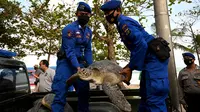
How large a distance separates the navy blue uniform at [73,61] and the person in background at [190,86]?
5.96ft

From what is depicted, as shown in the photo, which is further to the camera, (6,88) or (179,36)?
(179,36)

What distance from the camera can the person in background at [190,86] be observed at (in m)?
4.25

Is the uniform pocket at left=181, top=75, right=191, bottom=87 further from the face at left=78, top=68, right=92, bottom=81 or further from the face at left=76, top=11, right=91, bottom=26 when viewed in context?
the face at left=78, top=68, right=92, bottom=81

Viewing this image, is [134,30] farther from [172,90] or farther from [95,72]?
[172,90]

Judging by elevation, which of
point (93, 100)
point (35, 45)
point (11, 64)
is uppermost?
point (35, 45)

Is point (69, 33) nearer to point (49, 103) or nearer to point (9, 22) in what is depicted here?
point (49, 103)

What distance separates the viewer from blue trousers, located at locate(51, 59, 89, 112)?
9.70ft

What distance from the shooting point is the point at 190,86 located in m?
4.27

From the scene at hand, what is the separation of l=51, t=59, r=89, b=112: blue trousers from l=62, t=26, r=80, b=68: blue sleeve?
13 cm

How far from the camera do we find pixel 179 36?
2097 cm

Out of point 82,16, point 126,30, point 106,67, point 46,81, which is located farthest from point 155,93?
point 46,81

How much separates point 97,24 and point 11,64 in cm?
824

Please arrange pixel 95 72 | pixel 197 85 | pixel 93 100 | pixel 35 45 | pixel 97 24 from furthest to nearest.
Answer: pixel 35 45 → pixel 97 24 → pixel 197 85 → pixel 93 100 → pixel 95 72

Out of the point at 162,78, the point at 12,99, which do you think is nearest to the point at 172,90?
the point at 162,78
